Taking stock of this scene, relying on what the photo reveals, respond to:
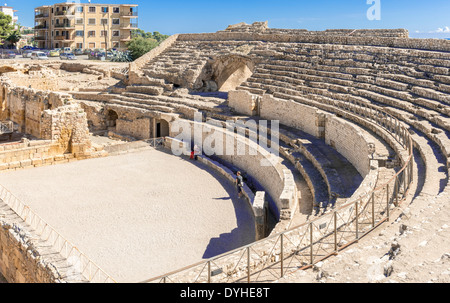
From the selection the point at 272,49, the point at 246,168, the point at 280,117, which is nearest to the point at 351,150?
the point at 246,168

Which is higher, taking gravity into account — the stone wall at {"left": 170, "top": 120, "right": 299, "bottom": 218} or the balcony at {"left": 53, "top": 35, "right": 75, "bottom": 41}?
the balcony at {"left": 53, "top": 35, "right": 75, "bottom": 41}

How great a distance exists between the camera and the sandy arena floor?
10664mm

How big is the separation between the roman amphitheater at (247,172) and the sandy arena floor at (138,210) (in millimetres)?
62

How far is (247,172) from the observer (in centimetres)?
1716

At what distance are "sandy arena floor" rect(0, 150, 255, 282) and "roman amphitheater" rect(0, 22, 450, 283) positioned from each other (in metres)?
0.06

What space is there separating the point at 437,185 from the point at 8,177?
13.3m

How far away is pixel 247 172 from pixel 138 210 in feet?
16.6

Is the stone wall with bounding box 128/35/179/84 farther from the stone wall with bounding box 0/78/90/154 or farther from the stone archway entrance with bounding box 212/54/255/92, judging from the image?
the stone wall with bounding box 0/78/90/154

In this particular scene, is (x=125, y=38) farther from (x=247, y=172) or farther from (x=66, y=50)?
(x=247, y=172)

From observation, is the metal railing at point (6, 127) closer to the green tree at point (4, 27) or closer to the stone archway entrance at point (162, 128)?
the stone archway entrance at point (162, 128)

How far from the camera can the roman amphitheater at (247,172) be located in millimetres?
7242

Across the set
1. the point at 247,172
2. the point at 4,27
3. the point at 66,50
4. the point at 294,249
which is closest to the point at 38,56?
the point at 66,50

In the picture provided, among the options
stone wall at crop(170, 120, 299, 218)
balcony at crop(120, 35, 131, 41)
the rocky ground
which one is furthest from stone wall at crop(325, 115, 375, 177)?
balcony at crop(120, 35, 131, 41)
